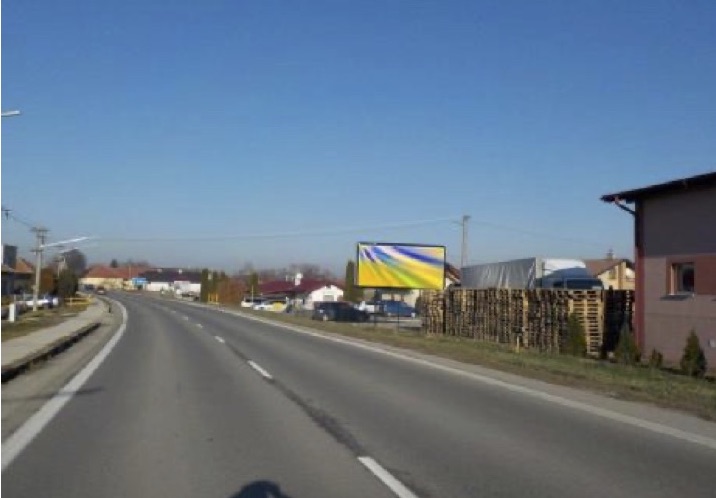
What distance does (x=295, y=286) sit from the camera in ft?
432

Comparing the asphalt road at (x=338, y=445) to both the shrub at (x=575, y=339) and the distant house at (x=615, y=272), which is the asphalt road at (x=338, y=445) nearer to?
the shrub at (x=575, y=339)

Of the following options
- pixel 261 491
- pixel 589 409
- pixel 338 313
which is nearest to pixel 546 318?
pixel 589 409

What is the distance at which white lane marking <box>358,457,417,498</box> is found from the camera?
7.13m

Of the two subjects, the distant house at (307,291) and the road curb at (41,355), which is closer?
the road curb at (41,355)

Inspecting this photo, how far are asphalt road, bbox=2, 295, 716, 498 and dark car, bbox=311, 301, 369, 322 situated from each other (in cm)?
4551

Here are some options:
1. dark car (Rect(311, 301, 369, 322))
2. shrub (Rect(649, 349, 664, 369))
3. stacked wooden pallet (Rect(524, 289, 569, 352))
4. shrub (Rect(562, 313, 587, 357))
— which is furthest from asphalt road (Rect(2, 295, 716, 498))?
dark car (Rect(311, 301, 369, 322))

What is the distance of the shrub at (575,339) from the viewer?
1075 inches

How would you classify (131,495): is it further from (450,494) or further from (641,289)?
(641,289)

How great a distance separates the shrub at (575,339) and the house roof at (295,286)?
98.1 metres

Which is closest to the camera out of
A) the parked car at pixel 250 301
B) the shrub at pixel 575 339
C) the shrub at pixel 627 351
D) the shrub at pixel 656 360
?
the shrub at pixel 656 360

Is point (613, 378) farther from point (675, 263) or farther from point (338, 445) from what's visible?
point (338, 445)

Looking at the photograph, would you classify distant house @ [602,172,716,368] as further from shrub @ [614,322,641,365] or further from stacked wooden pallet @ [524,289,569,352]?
stacked wooden pallet @ [524,289,569,352]

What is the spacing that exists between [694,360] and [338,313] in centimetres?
4347

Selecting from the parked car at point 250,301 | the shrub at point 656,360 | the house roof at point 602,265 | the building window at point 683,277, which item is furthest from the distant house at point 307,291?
the shrub at point 656,360
